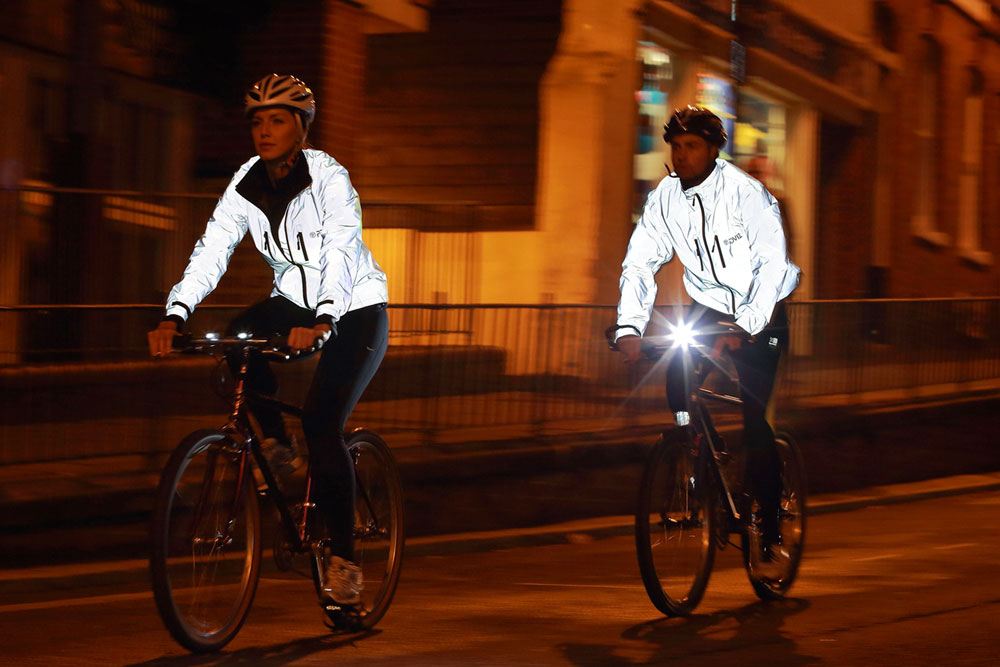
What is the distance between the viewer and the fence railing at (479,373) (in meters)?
8.38

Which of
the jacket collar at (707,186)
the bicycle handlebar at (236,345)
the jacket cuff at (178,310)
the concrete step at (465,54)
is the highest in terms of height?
the concrete step at (465,54)

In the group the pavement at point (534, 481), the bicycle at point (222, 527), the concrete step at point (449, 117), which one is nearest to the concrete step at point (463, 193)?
the concrete step at point (449, 117)

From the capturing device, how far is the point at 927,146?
1075 inches

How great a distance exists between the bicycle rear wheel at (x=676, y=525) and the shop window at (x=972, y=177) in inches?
913

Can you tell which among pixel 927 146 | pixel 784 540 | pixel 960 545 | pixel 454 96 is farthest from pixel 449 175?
pixel 927 146

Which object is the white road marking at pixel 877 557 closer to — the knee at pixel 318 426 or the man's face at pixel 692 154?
the man's face at pixel 692 154

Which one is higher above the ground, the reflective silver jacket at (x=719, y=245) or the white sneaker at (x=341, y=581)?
the reflective silver jacket at (x=719, y=245)

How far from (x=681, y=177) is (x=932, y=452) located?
307 inches

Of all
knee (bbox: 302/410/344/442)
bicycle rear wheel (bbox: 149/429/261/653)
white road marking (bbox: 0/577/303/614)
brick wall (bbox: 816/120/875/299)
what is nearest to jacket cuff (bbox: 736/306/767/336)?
knee (bbox: 302/410/344/442)

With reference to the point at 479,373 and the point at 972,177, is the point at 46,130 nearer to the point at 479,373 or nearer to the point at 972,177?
the point at 479,373

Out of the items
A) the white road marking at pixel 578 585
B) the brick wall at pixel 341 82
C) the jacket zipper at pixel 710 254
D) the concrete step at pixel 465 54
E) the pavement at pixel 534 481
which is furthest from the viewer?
the concrete step at pixel 465 54

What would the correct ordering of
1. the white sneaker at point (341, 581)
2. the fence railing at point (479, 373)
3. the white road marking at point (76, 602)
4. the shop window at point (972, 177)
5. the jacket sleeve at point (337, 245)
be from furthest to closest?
the shop window at point (972, 177)
the fence railing at point (479, 373)
the white road marking at point (76, 602)
the white sneaker at point (341, 581)
the jacket sleeve at point (337, 245)

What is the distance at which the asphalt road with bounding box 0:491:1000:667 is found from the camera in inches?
234

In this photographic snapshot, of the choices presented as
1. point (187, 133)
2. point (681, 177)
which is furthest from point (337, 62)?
point (681, 177)
